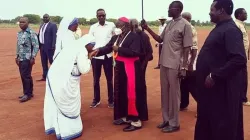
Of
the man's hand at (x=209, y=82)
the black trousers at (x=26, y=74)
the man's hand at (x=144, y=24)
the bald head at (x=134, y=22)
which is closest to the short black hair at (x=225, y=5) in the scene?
the man's hand at (x=209, y=82)

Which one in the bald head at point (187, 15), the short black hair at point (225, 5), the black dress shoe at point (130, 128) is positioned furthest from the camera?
Answer: the bald head at point (187, 15)

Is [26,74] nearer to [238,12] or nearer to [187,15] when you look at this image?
[187,15]

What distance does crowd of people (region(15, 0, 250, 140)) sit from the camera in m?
3.90

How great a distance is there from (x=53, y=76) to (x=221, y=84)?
2.70m

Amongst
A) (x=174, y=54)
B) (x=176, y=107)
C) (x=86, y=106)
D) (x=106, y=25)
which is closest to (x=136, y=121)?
(x=176, y=107)

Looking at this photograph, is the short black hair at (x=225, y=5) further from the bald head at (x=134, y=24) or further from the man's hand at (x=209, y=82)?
the bald head at (x=134, y=24)

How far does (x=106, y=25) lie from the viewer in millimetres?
7219

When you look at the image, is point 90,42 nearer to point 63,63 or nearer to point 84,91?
point 63,63

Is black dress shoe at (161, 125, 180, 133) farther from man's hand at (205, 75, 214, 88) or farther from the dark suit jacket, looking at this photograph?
the dark suit jacket

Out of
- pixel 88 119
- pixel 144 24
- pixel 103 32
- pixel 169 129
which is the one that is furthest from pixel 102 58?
pixel 169 129

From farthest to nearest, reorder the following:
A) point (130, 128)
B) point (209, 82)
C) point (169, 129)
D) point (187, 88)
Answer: point (187, 88), point (130, 128), point (169, 129), point (209, 82)

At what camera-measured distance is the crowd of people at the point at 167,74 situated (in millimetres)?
3900

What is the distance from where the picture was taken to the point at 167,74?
18.2 feet

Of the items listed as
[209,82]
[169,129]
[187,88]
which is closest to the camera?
[209,82]
